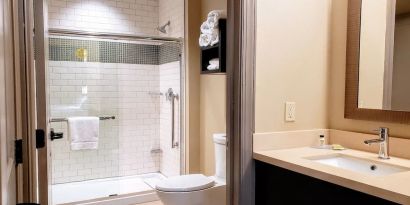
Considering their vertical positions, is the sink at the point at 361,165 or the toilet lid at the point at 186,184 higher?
the sink at the point at 361,165

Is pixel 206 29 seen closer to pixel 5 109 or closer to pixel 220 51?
pixel 220 51

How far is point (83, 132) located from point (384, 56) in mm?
3028

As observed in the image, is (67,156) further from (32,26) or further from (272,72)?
(272,72)

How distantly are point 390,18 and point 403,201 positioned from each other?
3.55 ft

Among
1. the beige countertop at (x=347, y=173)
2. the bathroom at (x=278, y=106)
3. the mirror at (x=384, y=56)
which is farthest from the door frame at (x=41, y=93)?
the mirror at (x=384, y=56)

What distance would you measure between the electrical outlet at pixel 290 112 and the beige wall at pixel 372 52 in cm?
38

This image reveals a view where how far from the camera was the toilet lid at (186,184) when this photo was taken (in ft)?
7.25

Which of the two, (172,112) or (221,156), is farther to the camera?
(172,112)

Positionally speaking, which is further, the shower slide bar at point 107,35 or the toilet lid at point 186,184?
the shower slide bar at point 107,35

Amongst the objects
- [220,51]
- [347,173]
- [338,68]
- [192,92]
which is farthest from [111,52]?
[347,173]

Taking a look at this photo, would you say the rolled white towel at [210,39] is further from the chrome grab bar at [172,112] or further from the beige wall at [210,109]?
the chrome grab bar at [172,112]

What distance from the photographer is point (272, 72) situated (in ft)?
5.60

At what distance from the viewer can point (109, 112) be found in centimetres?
380

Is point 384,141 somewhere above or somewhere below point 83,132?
above
